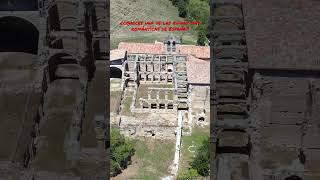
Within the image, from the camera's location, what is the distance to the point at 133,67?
6856 cm

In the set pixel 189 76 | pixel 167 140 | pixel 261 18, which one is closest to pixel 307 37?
pixel 261 18

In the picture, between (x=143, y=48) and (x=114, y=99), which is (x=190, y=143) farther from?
(x=143, y=48)

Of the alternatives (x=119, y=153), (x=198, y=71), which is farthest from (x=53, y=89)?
(x=198, y=71)

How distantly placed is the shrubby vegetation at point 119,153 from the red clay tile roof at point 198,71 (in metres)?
13.5

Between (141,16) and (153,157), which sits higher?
(141,16)

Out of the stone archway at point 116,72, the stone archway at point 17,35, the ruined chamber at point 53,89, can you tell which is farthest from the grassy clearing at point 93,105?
the stone archway at point 116,72

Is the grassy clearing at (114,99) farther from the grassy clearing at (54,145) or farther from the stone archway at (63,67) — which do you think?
the grassy clearing at (54,145)

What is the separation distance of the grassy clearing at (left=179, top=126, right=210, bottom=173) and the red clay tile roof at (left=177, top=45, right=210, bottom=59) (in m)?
17.5

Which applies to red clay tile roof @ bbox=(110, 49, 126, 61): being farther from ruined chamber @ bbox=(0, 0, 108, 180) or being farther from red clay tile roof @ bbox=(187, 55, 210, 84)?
ruined chamber @ bbox=(0, 0, 108, 180)

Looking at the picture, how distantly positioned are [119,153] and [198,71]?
19222mm

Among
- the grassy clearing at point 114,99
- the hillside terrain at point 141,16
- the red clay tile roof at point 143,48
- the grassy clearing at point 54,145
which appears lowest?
the grassy clearing at point 54,145

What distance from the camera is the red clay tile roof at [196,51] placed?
2814 inches

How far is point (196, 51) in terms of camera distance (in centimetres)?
7231

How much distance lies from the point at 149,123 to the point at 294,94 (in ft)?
78.4
